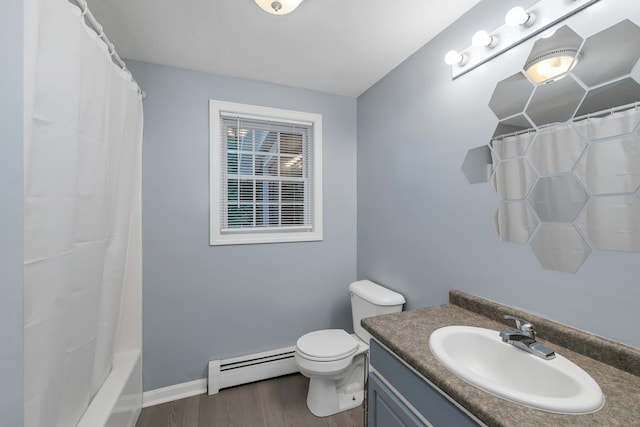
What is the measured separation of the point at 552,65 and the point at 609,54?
165 mm

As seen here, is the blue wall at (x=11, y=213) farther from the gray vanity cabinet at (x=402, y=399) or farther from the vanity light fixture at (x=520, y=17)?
the vanity light fixture at (x=520, y=17)

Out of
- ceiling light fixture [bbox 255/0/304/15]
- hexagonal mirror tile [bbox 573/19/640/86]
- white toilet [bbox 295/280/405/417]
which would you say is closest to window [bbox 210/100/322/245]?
white toilet [bbox 295/280/405/417]

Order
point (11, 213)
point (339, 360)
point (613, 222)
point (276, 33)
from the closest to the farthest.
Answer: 1. point (11, 213)
2. point (613, 222)
3. point (276, 33)
4. point (339, 360)

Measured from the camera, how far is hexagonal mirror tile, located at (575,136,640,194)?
832 millimetres

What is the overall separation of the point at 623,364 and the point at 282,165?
2.12m

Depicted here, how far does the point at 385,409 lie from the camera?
1060 millimetres

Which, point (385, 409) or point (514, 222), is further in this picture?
point (514, 222)

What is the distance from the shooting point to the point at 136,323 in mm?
1783

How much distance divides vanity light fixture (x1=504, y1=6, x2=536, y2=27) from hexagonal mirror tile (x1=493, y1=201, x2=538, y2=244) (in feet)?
2.42

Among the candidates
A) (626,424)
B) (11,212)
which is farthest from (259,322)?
(626,424)

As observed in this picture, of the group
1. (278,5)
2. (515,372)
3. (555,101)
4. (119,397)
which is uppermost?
(278,5)

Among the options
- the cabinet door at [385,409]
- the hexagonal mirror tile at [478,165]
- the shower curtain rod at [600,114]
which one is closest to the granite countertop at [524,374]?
the cabinet door at [385,409]

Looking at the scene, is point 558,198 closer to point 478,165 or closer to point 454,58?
point 478,165

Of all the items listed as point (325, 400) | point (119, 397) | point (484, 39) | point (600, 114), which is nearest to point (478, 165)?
point (600, 114)
